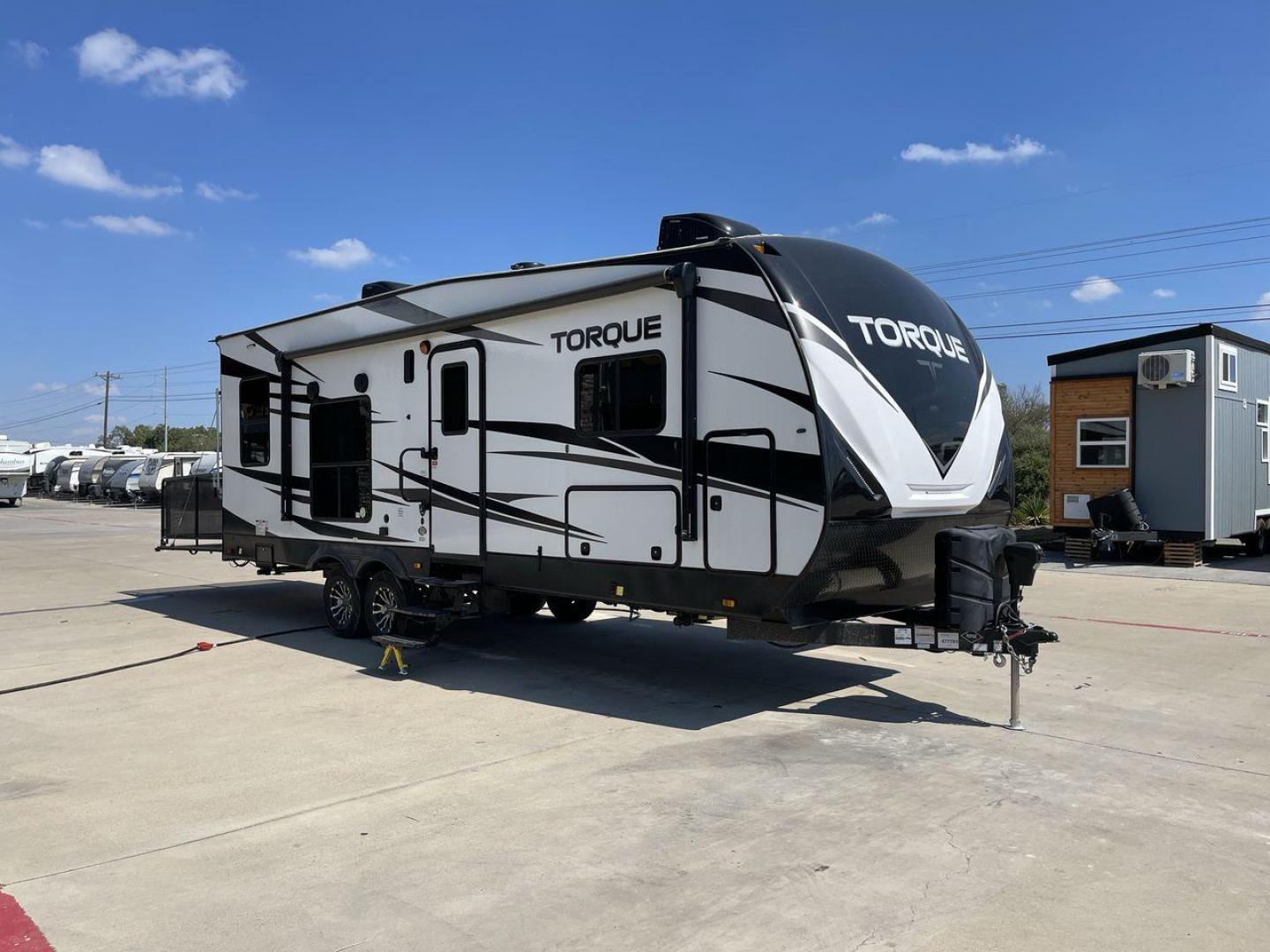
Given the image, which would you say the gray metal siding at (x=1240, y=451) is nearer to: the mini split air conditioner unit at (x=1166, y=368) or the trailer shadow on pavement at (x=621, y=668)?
the mini split air conditioner unit at (x=1166, y=368)

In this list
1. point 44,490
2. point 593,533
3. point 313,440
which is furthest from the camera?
point 44,490

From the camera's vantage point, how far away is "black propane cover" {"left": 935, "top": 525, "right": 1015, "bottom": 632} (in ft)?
21.2

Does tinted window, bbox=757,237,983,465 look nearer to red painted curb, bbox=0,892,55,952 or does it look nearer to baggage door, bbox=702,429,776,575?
baggage door, bbox=702,429,776,575

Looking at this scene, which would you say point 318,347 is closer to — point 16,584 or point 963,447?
point 963,447

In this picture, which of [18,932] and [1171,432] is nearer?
[18,932]

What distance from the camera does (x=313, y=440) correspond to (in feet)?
33.8

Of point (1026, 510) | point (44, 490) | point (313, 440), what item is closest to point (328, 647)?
point (313, 440)

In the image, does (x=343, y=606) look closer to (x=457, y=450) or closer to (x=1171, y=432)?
(x=457, y=450)

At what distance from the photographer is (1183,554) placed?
16.6 m

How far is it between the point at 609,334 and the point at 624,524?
1397mm

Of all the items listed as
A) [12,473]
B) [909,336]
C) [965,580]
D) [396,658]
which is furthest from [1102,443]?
[12,473]

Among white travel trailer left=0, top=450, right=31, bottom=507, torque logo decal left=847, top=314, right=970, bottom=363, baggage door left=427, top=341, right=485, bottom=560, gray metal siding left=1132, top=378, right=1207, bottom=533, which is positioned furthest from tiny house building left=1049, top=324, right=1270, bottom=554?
white travel trailer left=0, top=450, right=31, bottom=507

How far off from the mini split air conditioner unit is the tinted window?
11023 millimetres

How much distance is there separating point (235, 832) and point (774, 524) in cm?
347
